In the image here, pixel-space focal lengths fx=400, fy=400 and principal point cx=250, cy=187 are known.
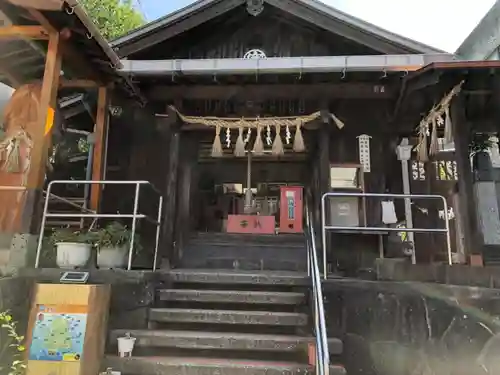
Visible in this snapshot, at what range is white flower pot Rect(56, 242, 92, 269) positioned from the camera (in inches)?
201

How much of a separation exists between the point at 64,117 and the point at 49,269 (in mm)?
4385

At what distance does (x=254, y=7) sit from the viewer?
25.6ft

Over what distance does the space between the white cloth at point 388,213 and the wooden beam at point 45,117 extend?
18.5 feet

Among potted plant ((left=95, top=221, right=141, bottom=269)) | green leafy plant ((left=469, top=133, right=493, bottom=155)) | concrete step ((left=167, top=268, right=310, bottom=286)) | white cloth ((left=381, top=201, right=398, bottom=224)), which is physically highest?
green leafy plant ((left=469, top=133, right=493, bottom=155))

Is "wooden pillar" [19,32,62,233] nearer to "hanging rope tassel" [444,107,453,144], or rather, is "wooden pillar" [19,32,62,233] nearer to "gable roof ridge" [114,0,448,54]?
"gable roof ridge" [114,0,448,54]

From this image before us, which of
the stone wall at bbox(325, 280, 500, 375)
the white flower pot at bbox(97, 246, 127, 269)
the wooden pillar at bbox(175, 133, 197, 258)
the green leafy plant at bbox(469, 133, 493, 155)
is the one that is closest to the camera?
the stone wall at bbox(325, 280, 500, 375)

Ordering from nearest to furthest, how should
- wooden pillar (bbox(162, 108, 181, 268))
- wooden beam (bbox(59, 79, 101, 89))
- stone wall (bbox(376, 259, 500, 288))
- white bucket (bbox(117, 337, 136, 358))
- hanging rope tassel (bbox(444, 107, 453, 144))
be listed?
stone wall (bbox(376, 259, 500, 288)) < white bucket (bbox(117, 337, 136, 358)) < hanging rope tassel (bbox(444, 107, 453, 144)) < wooden beam (bbox(59, 79, 101, 89)) < wooden pillar (bbox(162, 108, 181, 268))

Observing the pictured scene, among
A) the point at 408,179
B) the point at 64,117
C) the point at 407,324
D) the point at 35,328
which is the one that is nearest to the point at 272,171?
the point at 408,179

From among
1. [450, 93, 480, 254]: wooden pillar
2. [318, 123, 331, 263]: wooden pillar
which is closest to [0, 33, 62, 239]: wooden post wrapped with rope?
[318, 123, 331, 263]: wooden pillar

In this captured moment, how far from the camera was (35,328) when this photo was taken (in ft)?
13.8

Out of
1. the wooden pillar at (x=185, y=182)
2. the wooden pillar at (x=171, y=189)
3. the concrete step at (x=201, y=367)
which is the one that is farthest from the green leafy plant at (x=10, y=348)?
the wooden pillar at (x=185, y=182)

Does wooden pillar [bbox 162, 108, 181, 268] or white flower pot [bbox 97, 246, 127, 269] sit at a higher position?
wooden pillar [bbox 162, 108, 181, 268]

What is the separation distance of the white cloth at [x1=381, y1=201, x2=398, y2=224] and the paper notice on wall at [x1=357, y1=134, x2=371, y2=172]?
30.3 inches

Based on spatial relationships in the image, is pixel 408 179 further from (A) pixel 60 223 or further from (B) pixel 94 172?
(A) pixel 60 223
